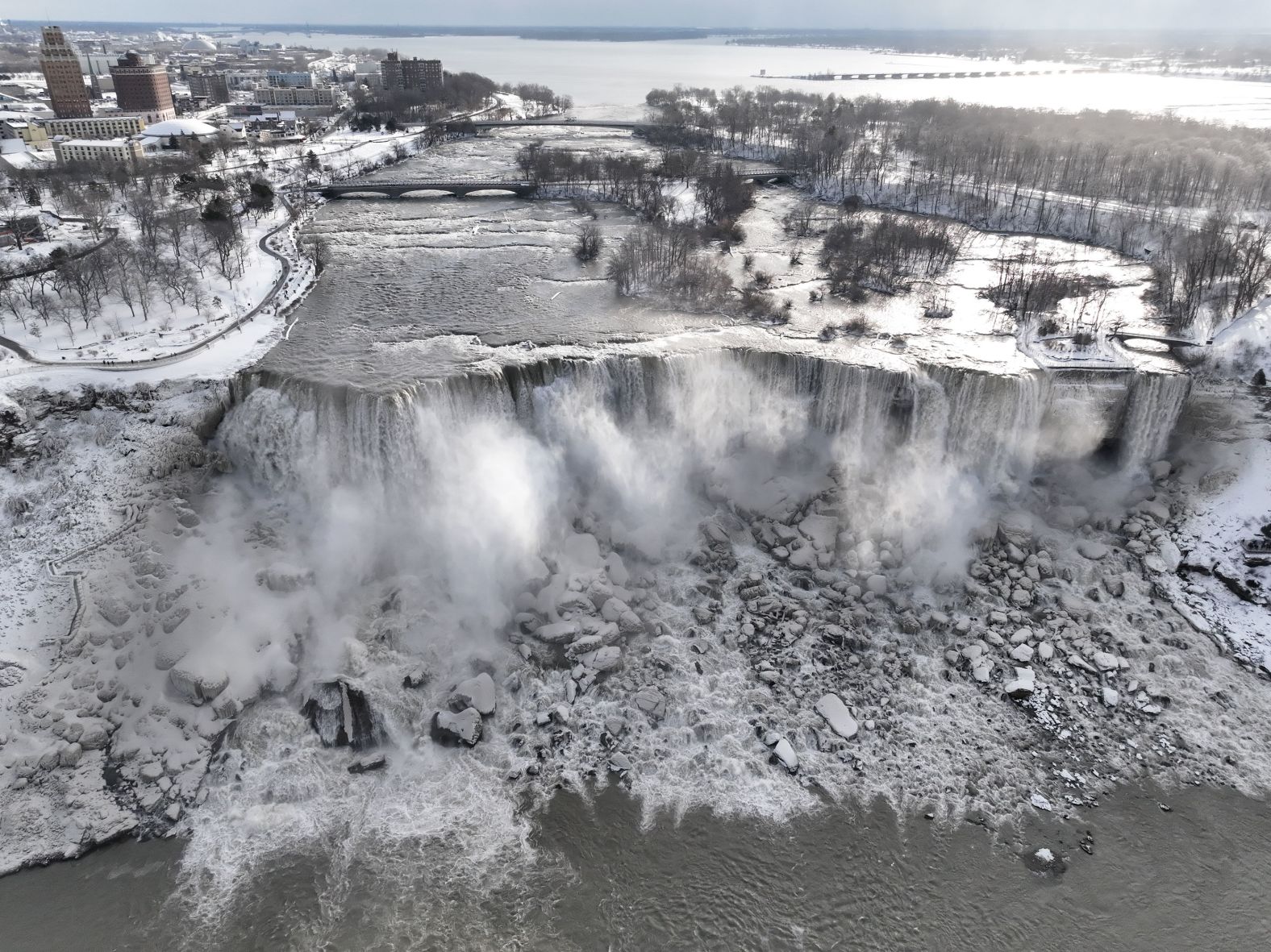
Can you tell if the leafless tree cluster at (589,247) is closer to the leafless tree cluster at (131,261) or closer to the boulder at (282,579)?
the leafless tree cluster at (131,261)

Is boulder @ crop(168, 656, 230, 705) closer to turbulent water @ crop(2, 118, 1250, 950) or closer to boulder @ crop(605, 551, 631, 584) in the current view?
turbulent water @ crop(2, 118, 1250, 950)

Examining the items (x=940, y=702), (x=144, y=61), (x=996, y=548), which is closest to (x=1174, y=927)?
(x=940, y=702)

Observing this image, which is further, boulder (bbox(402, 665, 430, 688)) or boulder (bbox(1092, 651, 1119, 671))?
boulder (bbox(1092, 651, 1119, 671))

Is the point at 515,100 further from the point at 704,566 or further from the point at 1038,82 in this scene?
the point at 704,566

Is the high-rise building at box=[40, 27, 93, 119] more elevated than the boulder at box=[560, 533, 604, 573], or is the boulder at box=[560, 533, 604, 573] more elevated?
the high-rise building at box=[40, 27, 93, 119]

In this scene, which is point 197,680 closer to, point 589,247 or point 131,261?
point 131,261

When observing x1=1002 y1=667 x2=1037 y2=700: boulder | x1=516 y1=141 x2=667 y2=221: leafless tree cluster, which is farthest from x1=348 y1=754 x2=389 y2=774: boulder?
x1=516 y1=141 x2=667 y2=221: leafless tree cluster
